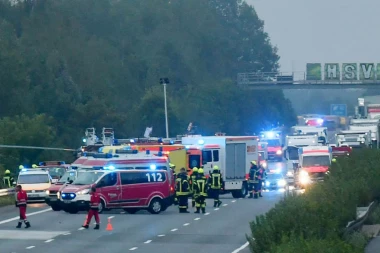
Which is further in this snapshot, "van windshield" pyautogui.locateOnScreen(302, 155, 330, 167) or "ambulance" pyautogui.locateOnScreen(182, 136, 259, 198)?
"van windshield" pyautogui.locateOnScreen(302, 155, 330, 167)

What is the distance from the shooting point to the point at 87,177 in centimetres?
3550

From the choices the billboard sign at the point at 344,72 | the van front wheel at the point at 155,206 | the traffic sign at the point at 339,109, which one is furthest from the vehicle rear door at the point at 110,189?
the traffic sign at the point at 339,109

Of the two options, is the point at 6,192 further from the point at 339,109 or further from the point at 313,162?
the point at 339,109

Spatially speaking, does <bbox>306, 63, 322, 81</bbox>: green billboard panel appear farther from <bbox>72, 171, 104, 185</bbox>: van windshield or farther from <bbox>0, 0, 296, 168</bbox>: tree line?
<bbox>72, 171, 104, 185</bbox>: van windshield

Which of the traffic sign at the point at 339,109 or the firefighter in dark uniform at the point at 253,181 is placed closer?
the firefighter in dark uniform at the point at 253,181

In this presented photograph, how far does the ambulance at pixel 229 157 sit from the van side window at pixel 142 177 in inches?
314

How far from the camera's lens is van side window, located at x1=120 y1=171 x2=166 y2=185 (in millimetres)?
35469

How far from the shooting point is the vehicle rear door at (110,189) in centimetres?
3484

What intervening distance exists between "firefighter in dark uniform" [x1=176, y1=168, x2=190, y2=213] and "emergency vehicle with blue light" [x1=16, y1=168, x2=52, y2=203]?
23.2 ft

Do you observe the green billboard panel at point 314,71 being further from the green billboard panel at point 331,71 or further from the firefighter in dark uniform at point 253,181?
the firefighter in dark uniform at point 253,181

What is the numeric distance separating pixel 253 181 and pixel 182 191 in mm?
8946

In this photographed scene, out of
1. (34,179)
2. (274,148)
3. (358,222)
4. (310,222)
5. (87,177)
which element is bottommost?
(358,222)

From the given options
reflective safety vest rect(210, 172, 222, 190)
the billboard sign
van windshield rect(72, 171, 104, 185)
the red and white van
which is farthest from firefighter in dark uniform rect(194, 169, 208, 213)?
the billboard sign

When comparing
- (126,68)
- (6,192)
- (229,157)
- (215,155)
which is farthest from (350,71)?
(6,192)
